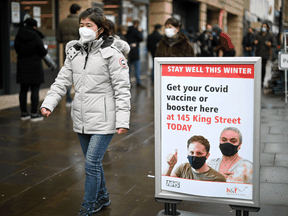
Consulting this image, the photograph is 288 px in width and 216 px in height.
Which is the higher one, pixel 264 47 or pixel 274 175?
pixel 264 47

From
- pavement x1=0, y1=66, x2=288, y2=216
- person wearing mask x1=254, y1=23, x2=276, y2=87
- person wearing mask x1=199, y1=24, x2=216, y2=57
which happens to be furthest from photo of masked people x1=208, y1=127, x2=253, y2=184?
person wearing mask x1=199, y1=24, x2=216, y2=57

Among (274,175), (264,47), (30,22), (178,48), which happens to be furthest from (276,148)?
(264,47)

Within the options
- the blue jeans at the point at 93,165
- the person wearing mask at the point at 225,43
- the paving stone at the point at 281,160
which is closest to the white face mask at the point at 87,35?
the blue jeans at the point at 93,165

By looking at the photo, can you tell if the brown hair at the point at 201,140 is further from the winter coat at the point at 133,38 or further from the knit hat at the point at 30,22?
the winter coat at the point at 133,38

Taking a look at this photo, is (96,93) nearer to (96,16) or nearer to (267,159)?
(96,16)

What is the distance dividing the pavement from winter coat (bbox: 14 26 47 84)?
837 millimetres

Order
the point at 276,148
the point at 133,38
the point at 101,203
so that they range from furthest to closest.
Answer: the point at 133,38, the point at 276,148, the point at 101,203

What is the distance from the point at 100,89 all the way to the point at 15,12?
8.55 metres

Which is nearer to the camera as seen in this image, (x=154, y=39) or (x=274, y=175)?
(x=274, y=175)

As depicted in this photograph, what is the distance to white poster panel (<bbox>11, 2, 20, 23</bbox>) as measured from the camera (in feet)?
36.7

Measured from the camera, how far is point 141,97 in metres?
11.6

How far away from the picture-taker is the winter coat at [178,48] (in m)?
6.91

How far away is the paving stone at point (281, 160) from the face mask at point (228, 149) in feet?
7.74

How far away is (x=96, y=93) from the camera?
3555 millimetres
